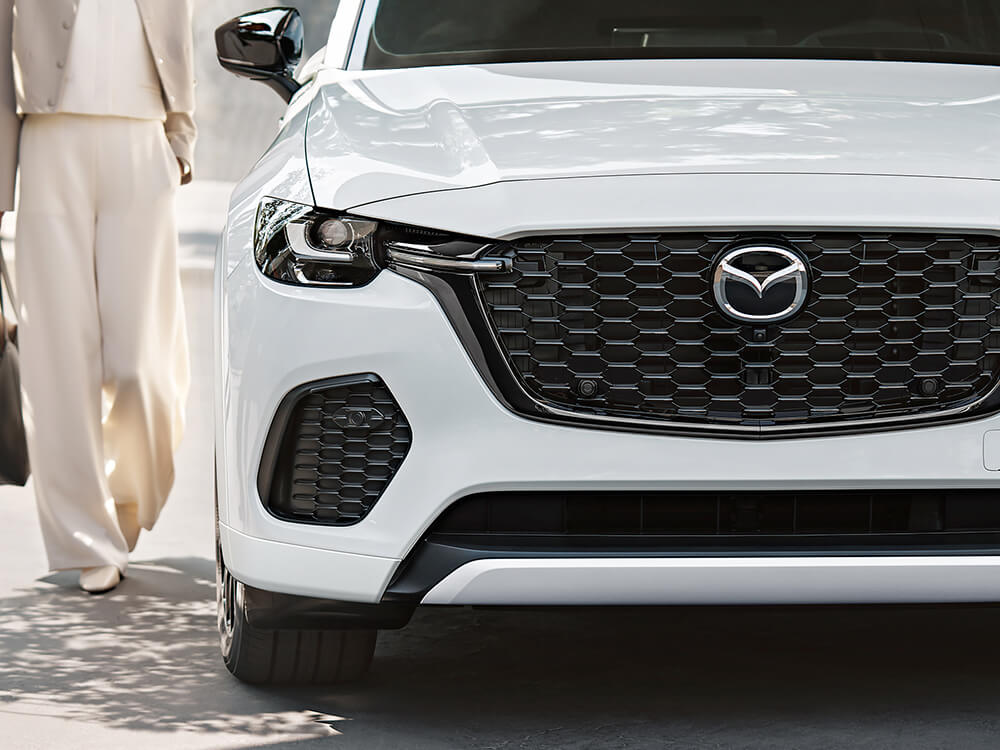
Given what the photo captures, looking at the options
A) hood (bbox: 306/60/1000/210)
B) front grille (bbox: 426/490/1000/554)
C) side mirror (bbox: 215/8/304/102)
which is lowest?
front grille (bbox: 426/490/1000/554)

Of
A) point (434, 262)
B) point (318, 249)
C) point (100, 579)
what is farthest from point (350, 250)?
point (100, 579)

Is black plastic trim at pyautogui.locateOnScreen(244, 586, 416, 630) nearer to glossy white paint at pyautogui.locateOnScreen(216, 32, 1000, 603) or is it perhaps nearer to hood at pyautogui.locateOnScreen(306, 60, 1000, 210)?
glossy white paint at pyautogui.locateOnScreen(216, 32, 1000, 603)

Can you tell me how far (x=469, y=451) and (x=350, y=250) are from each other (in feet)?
1.39

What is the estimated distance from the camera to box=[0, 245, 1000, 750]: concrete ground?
325 centimetres

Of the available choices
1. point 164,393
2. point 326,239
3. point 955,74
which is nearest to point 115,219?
point 164,393

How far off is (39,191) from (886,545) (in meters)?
2.62

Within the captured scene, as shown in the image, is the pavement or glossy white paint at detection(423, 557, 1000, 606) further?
the pavement

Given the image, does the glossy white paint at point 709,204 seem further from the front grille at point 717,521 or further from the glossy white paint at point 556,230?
the front grille at point 717,521

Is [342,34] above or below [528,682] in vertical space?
above

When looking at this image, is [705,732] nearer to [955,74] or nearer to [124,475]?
[955,74]

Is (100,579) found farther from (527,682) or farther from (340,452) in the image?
(340,452)

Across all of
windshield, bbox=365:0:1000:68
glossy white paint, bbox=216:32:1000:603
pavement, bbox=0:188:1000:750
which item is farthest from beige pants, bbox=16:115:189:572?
glossy white paint, bbox=216:32:1000:603

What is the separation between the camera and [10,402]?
4801 millimetres

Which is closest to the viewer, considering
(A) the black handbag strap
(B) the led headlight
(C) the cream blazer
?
(B) the led headlight
